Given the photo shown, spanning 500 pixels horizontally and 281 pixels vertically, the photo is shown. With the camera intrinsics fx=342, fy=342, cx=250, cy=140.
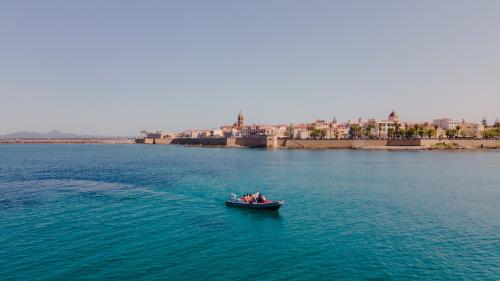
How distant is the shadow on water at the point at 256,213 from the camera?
115ft

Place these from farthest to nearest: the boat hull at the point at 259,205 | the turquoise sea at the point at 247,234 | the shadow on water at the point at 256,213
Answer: the boat hull at the point at 259,205 → the shadow on water at the point at 256,213 → the turquoise sea at the point at 247,234

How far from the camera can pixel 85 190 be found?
162 ft

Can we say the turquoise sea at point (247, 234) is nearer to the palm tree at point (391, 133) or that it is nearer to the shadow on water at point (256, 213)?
the shadow on water at point (256, 213)

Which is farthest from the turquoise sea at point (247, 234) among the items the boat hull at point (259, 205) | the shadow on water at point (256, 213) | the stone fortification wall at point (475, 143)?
the stone fortification wall at point (475, 143)

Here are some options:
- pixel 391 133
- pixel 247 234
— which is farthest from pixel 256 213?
pixel 391 133

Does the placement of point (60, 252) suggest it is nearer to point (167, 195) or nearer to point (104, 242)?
point (104, 242)

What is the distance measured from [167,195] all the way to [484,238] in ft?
116

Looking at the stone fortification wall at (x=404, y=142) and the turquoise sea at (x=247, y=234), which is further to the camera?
the stone fortification wall at (x=404, y=142)

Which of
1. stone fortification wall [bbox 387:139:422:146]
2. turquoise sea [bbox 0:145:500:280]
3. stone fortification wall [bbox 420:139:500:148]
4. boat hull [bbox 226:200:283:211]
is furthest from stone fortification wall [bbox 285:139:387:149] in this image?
boat hull [bbox 226:200:283:211]

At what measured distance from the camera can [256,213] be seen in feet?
122

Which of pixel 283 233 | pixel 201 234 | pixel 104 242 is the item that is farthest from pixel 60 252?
pixel 283 233

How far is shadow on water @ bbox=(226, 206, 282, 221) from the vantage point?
115 ft

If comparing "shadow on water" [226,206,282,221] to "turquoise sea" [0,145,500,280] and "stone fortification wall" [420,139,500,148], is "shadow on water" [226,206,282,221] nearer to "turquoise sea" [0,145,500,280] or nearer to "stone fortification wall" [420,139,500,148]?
"turquoise sea" [0,145,500,280]

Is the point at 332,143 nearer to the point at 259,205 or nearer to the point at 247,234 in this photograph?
the point at 259,205
